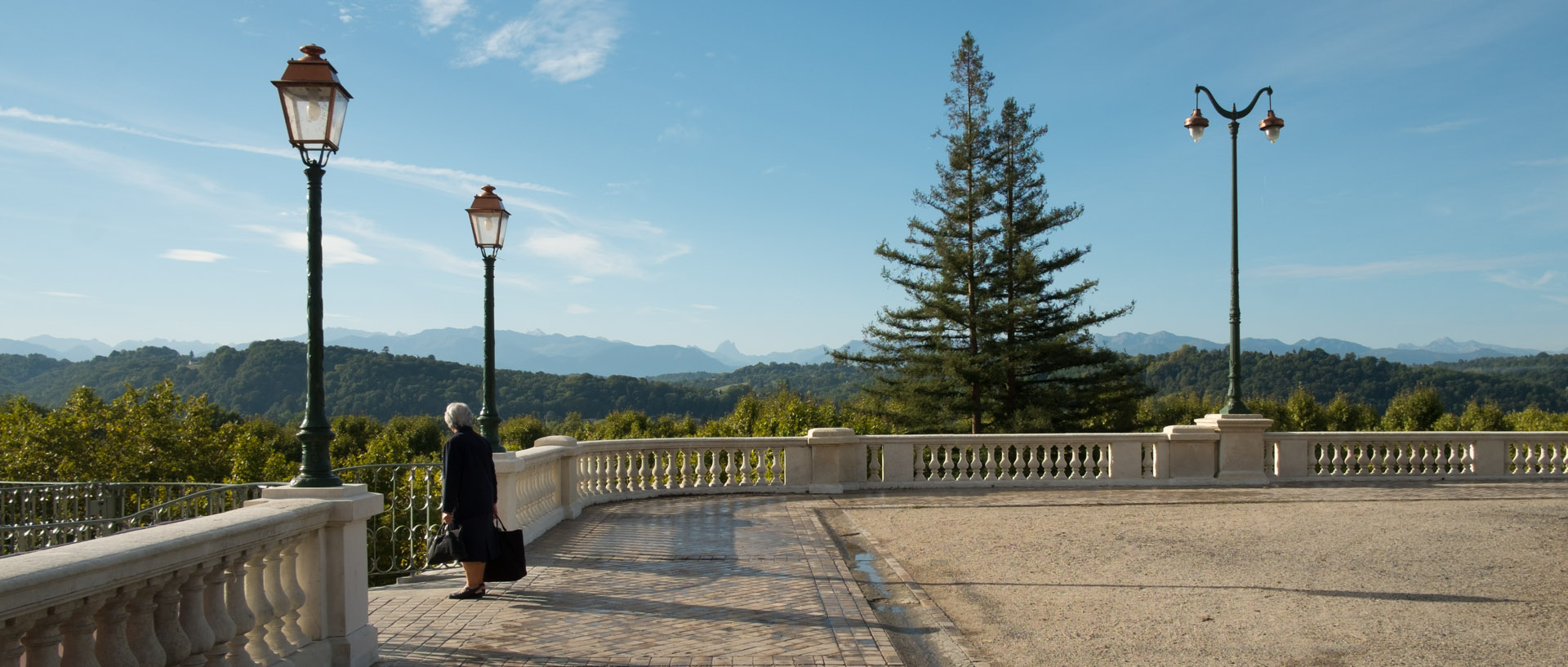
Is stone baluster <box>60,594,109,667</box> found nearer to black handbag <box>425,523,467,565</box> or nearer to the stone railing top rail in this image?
the stone railing top rail

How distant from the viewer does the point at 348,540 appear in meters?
5.27

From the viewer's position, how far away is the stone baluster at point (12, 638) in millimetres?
2977

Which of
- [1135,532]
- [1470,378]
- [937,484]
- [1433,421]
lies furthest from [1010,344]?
[1470,378]

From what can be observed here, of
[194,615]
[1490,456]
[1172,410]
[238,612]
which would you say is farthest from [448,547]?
[1172,410]

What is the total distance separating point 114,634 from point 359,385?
8583cm

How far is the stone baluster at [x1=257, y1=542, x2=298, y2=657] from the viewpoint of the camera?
470 cm

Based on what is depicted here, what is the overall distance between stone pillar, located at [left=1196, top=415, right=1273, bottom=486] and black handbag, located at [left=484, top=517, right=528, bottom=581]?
1193 centimetres

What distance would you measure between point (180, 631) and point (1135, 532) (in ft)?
30.2

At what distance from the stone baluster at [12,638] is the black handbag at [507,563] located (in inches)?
161

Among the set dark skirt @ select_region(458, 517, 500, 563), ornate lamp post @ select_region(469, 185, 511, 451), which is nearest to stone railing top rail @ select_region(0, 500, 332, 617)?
dark skirt @ select_region(458, 517, 500, 563)

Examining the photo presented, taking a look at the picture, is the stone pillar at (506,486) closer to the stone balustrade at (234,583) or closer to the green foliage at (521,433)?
the stone balustrade at (234,583)

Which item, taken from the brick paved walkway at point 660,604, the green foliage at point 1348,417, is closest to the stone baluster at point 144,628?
the brick paved walkway at point 660,604

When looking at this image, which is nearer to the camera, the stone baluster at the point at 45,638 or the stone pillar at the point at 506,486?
the stone baluster at the point at 45,638

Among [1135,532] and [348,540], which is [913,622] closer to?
[348,540]
